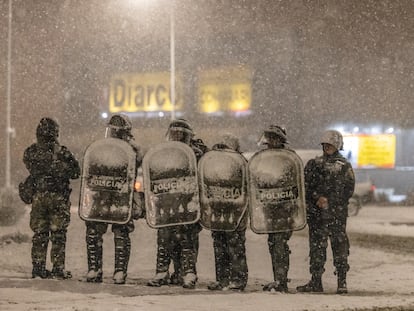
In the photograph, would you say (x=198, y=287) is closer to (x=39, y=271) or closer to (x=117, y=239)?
(x=117, y=239)

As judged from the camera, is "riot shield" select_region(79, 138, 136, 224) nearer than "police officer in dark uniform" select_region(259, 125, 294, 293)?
No

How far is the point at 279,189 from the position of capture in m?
9.25

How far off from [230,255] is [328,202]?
1.30m

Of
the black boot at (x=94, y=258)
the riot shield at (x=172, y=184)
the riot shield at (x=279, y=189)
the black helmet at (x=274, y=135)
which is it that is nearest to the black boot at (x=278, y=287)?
the riot shield at (x=279, y=189)

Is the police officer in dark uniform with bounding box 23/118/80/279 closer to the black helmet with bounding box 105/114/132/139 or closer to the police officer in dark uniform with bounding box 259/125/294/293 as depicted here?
the black helmet with bounding box 105/114/132/139

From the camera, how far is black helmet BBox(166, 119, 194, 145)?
933 centimetres

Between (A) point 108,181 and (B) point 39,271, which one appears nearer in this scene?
(A) point 108,181

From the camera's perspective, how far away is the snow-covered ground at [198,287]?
780cm

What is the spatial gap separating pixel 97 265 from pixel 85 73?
43.5 metres

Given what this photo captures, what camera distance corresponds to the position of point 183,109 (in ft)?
155

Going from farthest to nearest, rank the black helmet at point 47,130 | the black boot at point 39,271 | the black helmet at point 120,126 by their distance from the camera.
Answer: the black boot at point 39,271 → the black helmet at point 47,130 → the black helmet at point 120,126

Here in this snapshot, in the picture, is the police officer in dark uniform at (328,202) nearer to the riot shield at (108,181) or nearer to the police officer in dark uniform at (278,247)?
the police officer in dark uniform at (278,247)

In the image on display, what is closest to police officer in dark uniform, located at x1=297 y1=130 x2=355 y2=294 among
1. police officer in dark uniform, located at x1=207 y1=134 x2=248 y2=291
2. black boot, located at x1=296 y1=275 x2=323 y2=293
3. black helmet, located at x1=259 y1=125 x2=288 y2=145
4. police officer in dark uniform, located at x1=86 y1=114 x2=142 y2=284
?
black boot, located at x1=296 y1=275 x2=323 y2=293

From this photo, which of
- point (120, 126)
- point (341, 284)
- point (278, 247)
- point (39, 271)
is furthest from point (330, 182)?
point (39, 271)
